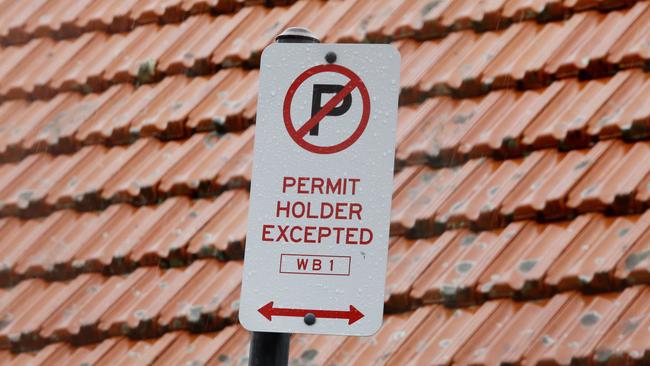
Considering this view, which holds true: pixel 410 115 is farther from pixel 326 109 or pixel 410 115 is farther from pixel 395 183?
pixel 326 109

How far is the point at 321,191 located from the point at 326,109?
0.19 m

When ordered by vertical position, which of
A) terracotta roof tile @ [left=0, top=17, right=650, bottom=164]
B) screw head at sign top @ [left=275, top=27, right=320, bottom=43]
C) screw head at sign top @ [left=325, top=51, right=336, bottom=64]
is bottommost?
screw head at sign top @ [left=325, top=51, right=336, bottom=64]

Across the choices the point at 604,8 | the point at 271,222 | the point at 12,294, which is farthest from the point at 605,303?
the point at 12,294

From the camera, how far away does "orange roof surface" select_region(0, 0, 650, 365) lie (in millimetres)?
4266

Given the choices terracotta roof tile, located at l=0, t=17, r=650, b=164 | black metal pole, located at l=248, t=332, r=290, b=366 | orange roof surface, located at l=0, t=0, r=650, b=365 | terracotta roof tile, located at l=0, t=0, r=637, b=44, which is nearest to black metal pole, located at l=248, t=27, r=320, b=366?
black metal pole, located at l=248, t=332, r=290, b=366

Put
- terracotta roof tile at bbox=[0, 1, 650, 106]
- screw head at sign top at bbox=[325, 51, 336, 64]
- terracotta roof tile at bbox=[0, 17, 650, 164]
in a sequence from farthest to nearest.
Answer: terracotta roof tile at bbox=[0, 1, 650, 106] < terracotta roof tile at bbox=[0, 17, 650, 164] < screw head at sign top at bbox=[325, 51, 336, 64]

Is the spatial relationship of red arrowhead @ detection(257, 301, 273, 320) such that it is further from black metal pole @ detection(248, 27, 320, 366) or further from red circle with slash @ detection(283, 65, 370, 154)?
red circle with slash @ detection(283, 65, 370, 154)

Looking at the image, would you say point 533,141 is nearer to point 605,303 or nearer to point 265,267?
point 605,303

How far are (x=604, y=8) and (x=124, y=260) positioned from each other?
77.4 inches

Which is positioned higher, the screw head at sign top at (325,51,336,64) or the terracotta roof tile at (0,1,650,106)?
the terracotta roof tile at (0,1,650,106)

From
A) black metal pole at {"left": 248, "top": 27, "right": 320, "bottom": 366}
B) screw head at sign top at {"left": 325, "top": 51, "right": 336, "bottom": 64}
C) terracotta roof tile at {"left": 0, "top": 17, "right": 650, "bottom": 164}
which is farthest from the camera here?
terracotta roof tile at {"left": 0, "top": 17, "right": 650, "bottom": 164}

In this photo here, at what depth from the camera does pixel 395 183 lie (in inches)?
188

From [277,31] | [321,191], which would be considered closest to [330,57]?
[321,191]

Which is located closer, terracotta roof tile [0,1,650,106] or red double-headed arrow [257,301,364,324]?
red double-headed arrow [257,301,364,324]
